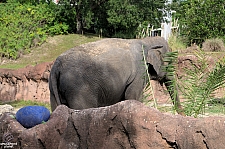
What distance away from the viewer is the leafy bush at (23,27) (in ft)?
66.4

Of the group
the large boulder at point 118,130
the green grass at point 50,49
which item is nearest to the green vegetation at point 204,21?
the green grass at point 50,49

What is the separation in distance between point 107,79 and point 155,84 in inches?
205

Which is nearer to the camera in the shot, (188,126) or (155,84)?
(188,126)

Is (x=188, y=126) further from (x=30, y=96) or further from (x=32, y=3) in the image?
(x=32, y=3)

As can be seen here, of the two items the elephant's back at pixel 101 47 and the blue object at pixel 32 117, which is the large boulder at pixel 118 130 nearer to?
the blue object at pixel 32 117

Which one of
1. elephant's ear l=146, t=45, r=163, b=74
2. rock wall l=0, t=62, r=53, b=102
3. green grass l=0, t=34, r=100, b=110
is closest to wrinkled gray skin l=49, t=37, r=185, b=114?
elephant's ear l=146, t=45, r=163, b=74

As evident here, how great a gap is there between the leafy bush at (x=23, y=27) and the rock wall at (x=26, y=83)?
6.69m

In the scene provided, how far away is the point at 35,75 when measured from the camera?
1229cm

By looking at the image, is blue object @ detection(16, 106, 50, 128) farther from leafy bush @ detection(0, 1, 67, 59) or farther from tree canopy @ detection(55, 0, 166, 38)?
tree canopy @ detection(55, 0, 166, 38)

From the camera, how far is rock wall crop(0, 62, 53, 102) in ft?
40.1

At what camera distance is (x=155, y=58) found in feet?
23.0

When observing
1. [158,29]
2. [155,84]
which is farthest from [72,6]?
[155,84]

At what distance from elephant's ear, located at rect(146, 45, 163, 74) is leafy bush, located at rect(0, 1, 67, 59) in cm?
1388

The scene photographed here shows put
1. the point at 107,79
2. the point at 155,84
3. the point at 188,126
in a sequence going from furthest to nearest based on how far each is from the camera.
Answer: the point at 155,84
the point at 107,79
the point at 188,126
